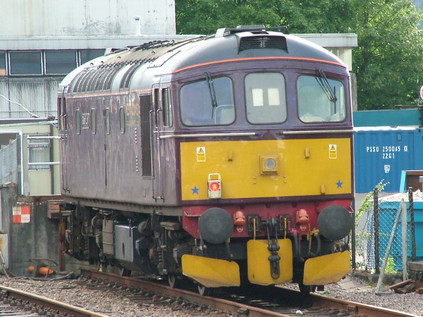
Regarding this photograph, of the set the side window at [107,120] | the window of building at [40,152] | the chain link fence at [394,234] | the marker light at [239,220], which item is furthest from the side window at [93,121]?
the window of building at [40,152]

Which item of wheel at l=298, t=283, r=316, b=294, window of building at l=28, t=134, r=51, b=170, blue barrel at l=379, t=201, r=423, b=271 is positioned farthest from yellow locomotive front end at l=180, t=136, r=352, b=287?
window of building at l=28, t=134, r=51, b=170

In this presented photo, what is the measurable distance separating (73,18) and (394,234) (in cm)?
2434

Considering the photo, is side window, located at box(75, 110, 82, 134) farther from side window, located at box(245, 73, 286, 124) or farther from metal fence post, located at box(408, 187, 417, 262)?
metal fence post, located at box(408, 187, 417, 262)

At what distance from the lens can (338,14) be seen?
5691cm

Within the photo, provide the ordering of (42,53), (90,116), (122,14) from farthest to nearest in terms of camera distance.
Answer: (122,14) → (42,53) → (90,116)

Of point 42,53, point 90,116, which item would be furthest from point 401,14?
point 90,116

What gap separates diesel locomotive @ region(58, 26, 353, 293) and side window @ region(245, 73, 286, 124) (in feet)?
0.04

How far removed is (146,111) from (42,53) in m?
17.4

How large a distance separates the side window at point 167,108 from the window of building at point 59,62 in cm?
1795

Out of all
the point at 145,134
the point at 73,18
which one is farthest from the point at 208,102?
the point at 73,18

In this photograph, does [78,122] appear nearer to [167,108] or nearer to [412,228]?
[167,108]

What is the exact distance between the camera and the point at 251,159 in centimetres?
1335

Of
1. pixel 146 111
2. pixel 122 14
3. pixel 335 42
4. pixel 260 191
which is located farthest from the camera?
pixel 122 14

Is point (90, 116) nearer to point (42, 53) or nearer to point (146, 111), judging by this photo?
point (146, 111)
